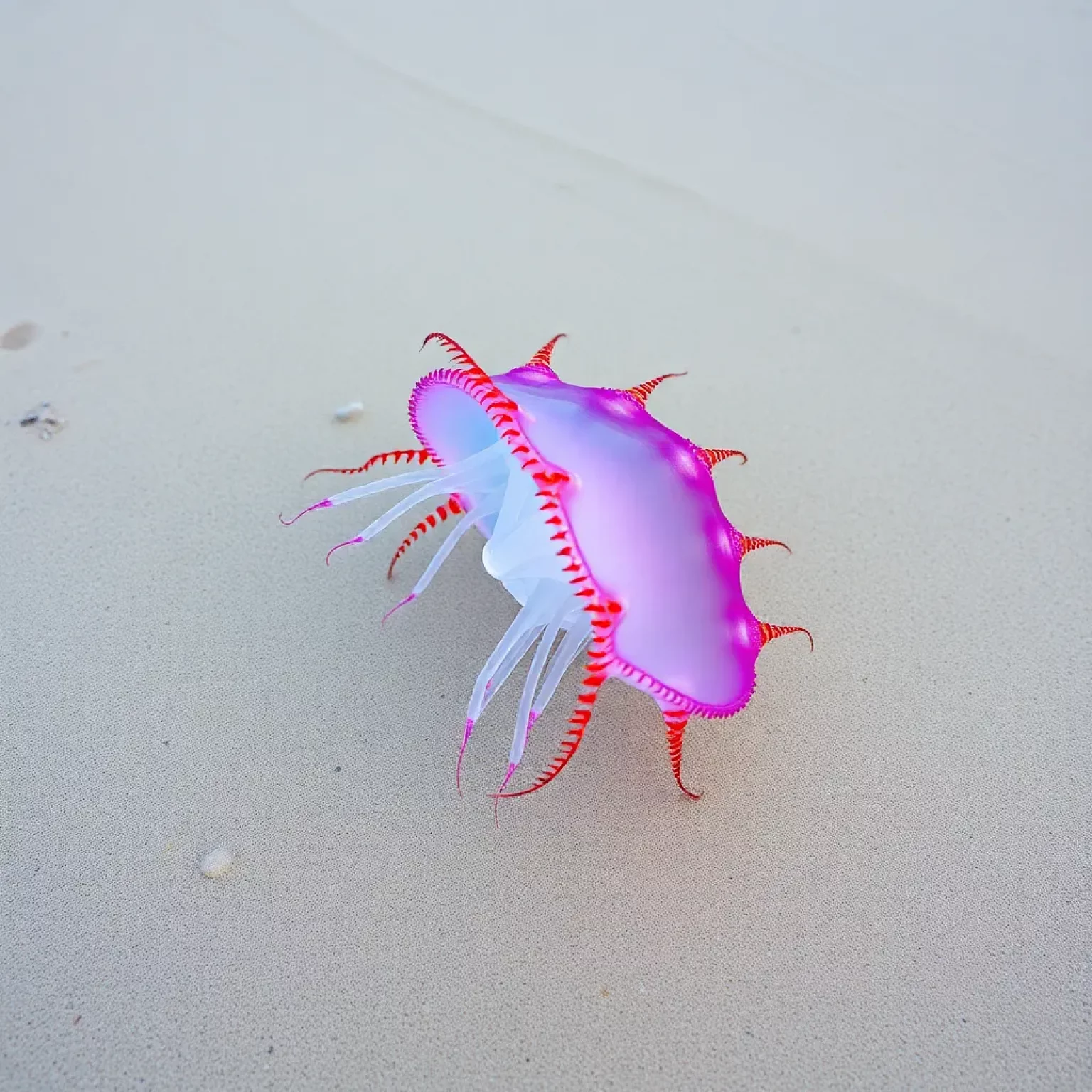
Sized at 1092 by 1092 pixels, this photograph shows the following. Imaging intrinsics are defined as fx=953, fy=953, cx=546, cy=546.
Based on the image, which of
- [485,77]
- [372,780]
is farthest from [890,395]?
[485,77]

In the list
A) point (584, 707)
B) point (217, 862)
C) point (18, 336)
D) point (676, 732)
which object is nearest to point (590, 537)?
point (584, 707)

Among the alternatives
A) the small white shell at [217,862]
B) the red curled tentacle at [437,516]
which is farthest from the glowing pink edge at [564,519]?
the small white shell at [217,862]

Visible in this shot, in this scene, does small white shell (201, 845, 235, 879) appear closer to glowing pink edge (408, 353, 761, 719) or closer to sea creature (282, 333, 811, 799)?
sea creature (282, 333, 811, 799)

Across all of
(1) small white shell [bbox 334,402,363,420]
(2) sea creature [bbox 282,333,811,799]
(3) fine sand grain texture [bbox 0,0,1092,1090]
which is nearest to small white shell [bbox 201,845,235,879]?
(3) fine sand grain texture [bbox 0,0,1092,1090]

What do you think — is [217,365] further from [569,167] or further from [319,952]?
[319,952]

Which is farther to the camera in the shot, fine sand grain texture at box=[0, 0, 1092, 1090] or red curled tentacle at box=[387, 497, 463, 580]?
red curled tentacle at box=[387, 497, 463, 580]

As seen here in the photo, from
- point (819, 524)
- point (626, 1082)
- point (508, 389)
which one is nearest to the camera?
point (626, 1082)

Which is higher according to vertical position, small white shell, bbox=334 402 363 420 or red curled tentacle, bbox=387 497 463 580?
red curled tentacle, bbox=387 497 463 580
